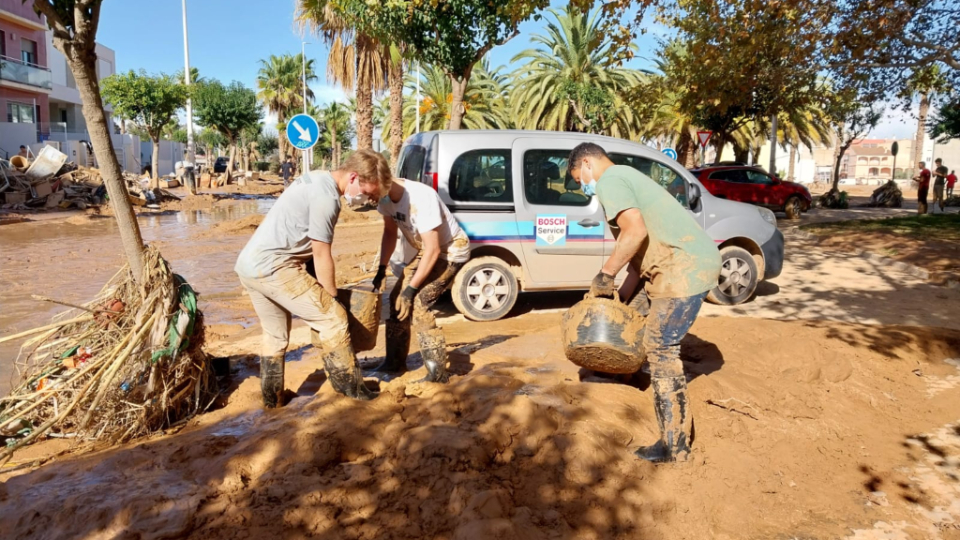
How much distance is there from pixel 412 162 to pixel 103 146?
365 cm

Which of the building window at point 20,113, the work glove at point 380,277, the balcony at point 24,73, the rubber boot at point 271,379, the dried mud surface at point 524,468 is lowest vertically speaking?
the dried mud surface at point 524,468

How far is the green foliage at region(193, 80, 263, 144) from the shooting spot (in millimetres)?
41656

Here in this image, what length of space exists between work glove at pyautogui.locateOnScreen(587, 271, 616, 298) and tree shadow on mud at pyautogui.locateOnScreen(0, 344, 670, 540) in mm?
731

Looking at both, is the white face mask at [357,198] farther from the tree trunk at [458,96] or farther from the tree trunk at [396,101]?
the tree trunk at [396,101]

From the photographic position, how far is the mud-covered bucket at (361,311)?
190 inches

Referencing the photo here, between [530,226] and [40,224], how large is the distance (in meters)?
15.8

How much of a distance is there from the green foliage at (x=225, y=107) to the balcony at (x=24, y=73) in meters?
7.66

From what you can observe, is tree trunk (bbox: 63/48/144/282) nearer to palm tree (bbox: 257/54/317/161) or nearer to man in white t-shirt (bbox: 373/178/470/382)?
man in white t-shirt (bbox: 373/178/470/382)

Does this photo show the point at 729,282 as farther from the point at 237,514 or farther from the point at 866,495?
the point at 237,514

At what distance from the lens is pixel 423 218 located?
16.2 ft

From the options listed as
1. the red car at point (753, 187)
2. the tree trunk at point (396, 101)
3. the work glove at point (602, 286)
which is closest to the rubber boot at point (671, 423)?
the work glove at point (602, 286)

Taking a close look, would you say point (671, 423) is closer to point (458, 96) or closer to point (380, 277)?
point (380, 277)

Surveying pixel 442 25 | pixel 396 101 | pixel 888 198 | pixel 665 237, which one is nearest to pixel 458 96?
pixel 442 25

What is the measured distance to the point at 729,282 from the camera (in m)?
8.23
